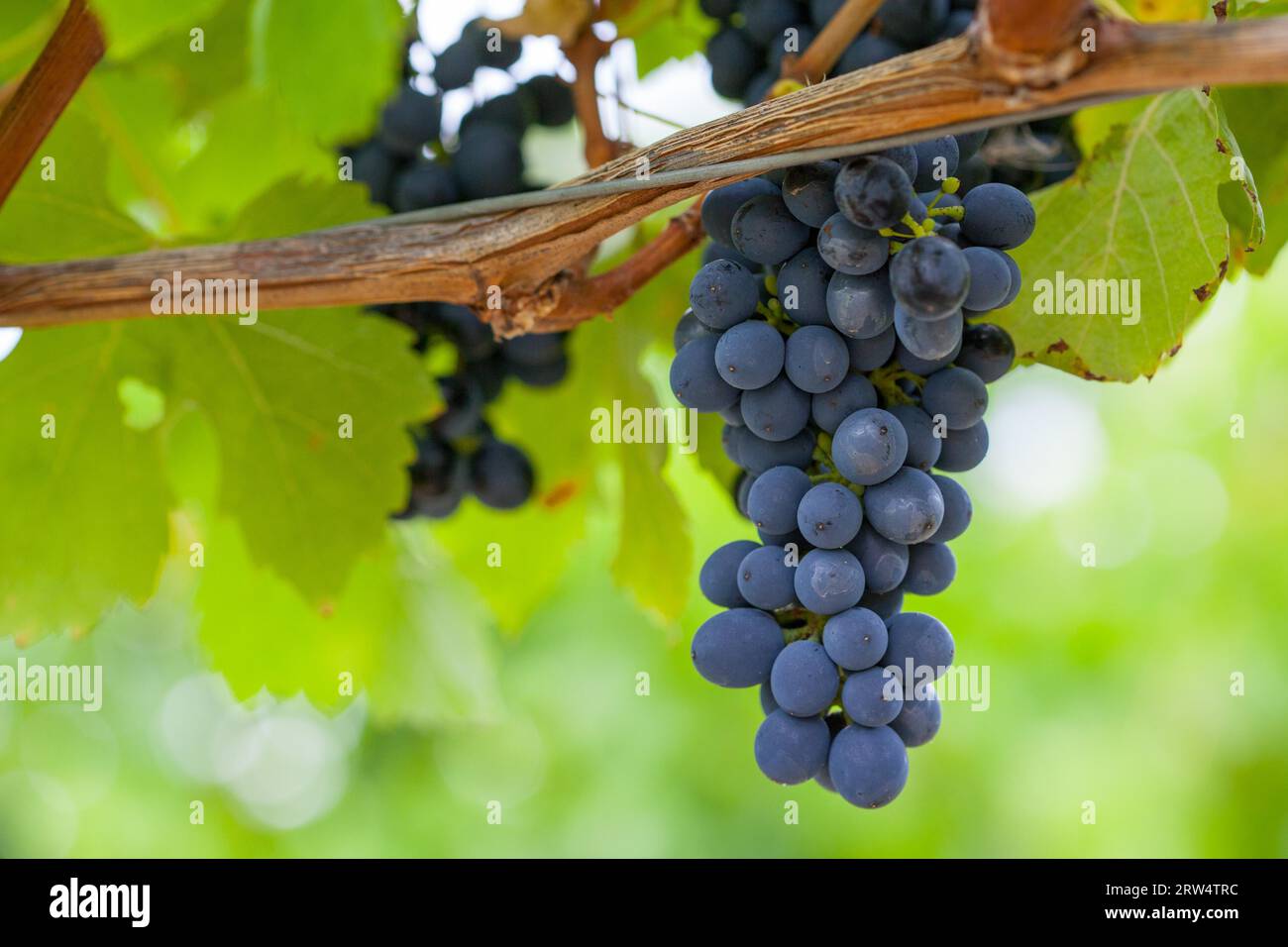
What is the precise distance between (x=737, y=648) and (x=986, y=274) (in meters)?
0.29

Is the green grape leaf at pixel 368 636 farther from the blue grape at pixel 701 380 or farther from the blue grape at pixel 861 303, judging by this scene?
the blue grape at pixel 861 303

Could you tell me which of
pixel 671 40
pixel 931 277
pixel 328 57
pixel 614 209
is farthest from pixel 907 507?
pixel 671 40

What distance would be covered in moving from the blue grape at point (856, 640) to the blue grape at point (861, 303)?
19cm

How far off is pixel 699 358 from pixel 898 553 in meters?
0.19

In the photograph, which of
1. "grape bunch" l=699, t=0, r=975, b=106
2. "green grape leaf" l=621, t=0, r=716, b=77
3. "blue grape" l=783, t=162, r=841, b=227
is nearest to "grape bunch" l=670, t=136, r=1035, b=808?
"blue grape" l=783, t=162, r=841, b=227

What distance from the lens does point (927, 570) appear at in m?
0.79

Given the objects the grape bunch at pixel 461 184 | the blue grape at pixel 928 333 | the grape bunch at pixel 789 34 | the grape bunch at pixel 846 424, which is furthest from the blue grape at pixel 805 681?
the grape bunch at pixel 461 184

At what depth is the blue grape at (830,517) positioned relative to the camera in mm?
726

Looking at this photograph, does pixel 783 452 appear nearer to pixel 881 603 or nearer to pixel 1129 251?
pixel 881 603

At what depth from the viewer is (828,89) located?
0.66m

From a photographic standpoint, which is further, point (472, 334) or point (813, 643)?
point (472, 334)

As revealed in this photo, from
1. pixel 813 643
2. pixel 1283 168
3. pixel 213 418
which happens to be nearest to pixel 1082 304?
pixel 1283 168
